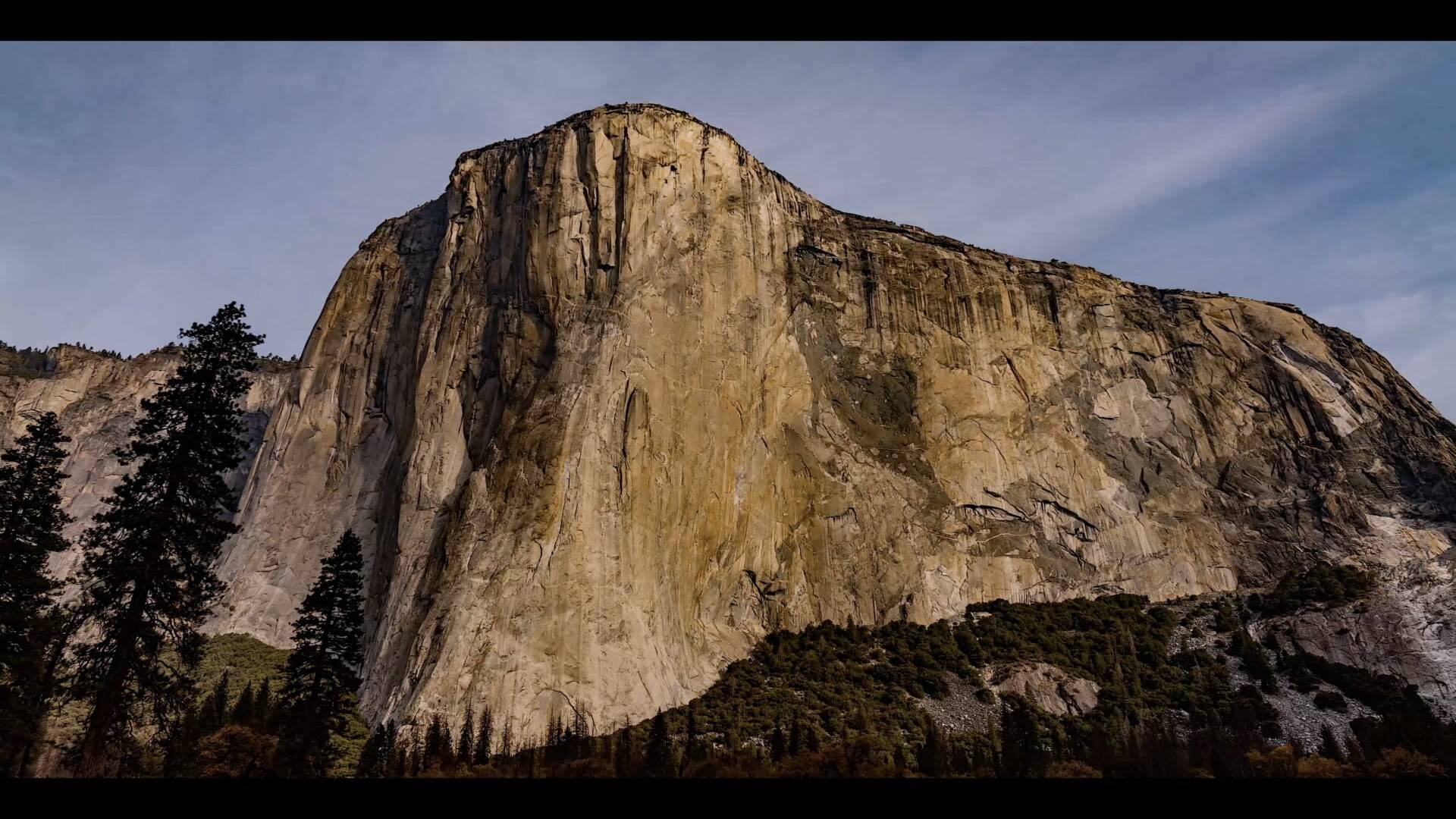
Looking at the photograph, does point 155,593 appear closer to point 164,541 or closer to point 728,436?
point 164,541

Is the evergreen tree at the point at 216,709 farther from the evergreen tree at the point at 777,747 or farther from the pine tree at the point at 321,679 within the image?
the evergreen tree at the point at 777,747

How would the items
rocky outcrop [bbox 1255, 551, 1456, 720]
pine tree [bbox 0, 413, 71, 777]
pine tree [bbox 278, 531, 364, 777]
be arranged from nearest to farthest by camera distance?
pine tree [bbox 0, 413, 71, 777] → pine tree [bbox 278, 531, 364, 777] → rocky outcrop [bbox 1255, 551, 1456, 720]

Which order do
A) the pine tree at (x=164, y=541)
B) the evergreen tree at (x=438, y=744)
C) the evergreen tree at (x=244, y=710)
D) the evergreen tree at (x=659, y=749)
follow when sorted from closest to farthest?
the pine tree at (x=164, y=541), the evergreen tree at (x=438, y=744), the evergreen tree at (x=659, y=749), the evergreen tree at (x=244, y=710)

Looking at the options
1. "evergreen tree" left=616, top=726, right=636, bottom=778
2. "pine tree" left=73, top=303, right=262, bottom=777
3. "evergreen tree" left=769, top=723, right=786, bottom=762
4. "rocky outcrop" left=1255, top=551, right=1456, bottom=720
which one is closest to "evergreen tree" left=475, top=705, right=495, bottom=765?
"evergreen tree" left=616, top=726, right=636, bottom=778

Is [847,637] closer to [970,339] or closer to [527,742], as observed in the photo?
[527,742]

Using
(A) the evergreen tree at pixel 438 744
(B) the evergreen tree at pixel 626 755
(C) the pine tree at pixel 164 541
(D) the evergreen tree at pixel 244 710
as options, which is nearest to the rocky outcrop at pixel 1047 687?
(B) the evergreen tree at pixel 626 755

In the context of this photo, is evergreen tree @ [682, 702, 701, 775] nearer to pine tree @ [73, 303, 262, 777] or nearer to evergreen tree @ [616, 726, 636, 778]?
evergreen tree @ [616, 726, 636, 778]
